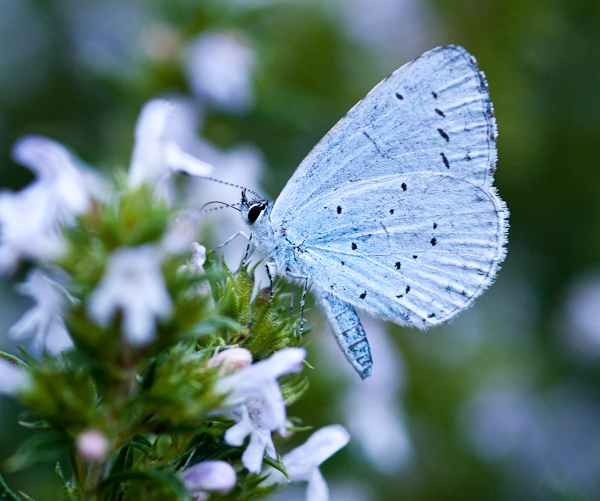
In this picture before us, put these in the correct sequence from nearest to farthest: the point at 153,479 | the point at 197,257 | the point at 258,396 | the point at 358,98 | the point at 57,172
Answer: the point at 153,479 < the point at 57,172 < the point at 258,396 < the point at 197,257 < the point at 358,98

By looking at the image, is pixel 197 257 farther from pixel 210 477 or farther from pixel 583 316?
pixel 583 316

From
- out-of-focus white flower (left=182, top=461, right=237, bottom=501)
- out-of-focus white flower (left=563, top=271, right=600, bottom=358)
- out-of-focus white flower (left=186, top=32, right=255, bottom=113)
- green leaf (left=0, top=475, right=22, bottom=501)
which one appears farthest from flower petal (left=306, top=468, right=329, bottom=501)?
out-of-focus white flower (left=563, top=271, right=600, bottom=358)

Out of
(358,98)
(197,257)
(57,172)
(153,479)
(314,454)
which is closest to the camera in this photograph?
(153,479)

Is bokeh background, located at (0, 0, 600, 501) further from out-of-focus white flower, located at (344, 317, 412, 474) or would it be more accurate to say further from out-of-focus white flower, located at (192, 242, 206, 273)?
out-of-focus white flower, located at (192, 242, 206, 273)

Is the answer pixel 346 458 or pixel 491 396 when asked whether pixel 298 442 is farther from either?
pixel 491 396

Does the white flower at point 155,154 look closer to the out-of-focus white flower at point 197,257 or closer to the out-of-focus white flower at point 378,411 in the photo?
the out-of-focus white flower at point 197,257

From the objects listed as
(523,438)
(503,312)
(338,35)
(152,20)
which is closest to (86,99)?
(152,20)

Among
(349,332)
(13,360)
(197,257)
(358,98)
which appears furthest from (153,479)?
(358,98)
